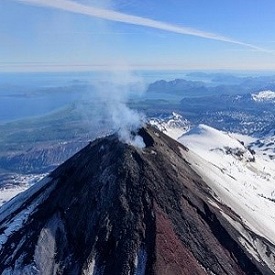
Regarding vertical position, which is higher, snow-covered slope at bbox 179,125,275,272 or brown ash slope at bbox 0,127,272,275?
brown ash slope at bbox 0,127,272,275

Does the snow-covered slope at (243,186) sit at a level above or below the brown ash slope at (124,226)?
below

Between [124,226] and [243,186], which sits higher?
[124,226]

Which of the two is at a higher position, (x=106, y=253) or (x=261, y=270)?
(x=106, y=253)

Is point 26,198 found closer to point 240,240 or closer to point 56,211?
point 56,211

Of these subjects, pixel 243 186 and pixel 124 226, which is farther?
pixel 243 186

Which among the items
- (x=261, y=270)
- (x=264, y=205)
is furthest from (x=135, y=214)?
(x=264, y=205)
